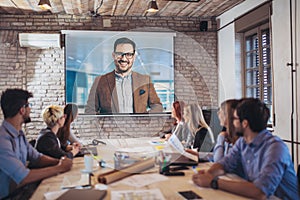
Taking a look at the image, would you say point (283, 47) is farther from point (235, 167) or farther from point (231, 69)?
point (235, 167)

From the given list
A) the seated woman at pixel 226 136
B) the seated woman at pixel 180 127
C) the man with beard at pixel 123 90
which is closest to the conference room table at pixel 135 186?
the seated woman at pixel 226 136

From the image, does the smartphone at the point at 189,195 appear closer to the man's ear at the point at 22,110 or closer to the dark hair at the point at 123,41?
the man's ear at the point at 22,110

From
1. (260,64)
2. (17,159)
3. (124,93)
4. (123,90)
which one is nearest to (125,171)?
(17,159)

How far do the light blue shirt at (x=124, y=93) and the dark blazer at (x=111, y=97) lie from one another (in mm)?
73

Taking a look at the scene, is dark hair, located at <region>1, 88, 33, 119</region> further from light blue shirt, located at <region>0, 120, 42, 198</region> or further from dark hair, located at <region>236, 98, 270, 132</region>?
dark hair, located at <region>236, 98, 270, 132</region>

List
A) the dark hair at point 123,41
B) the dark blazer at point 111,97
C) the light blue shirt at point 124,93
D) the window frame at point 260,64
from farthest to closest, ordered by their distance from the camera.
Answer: the dark hair at point 123,41, the dark blazer at point 111,97, the light blue shirt at point 124,93, the window frame at point 260,64

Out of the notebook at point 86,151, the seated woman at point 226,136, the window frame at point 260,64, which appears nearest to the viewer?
the seated woman at point 226,136

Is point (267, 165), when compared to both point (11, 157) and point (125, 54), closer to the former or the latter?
point (11, 157)

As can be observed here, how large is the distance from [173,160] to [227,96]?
3154mm

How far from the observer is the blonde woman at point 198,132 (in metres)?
3.04

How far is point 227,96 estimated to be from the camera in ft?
17.3

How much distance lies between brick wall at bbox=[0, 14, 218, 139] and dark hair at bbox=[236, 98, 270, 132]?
11.9ft

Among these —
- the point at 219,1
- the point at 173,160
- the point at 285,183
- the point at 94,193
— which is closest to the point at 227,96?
the point at 219,1

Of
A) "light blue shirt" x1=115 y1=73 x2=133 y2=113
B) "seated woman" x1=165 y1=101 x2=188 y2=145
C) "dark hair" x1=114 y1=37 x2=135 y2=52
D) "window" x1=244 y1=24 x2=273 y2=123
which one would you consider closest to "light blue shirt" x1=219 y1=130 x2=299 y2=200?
"seated woman" x1=165 y1=101 x2=188 y2=145
